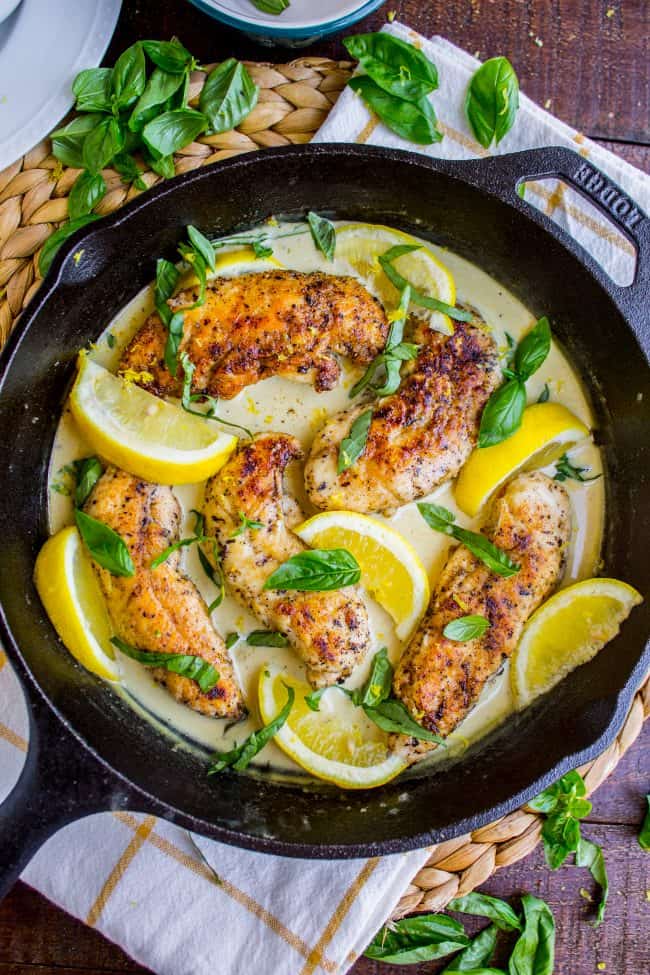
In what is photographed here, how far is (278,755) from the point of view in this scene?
2.69 meters

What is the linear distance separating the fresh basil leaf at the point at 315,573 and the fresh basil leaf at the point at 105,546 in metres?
0.37

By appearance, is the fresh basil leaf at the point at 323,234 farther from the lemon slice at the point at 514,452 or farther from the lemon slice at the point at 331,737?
the lemon slice at the point at 331,737

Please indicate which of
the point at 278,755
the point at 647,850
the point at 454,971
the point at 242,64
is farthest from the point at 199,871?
the point at 242,64

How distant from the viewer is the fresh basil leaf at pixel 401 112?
2592 millimetres

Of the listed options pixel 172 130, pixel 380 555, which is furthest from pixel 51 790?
pixel 172 130

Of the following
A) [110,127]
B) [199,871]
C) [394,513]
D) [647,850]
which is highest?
[110,127]

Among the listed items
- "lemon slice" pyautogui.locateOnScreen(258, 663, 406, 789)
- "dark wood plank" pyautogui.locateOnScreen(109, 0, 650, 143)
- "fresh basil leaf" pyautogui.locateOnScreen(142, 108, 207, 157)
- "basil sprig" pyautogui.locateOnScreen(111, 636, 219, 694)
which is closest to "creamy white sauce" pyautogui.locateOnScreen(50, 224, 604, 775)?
"lemon slice" pyautogui.locateOnScreen(258, 663, 406, 789)

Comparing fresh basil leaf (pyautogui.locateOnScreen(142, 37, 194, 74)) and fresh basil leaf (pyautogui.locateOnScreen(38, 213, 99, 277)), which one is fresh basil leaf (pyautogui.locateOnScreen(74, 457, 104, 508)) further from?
fresh basil leaf (pyautogui.locateOnScreen(142, 37, 194, 74))

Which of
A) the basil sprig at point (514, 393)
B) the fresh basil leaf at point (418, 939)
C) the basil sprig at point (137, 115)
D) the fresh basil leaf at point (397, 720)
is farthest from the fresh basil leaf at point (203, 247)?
the fresh basil leaf at point (418, 939)

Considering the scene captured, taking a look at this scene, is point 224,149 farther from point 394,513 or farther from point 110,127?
point 394,513

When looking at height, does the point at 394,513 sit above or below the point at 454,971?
above

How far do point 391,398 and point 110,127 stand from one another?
41.2 inches

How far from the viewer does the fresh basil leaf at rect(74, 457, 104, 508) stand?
2604 millimetres

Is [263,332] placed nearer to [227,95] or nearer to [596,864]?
[227,95]
